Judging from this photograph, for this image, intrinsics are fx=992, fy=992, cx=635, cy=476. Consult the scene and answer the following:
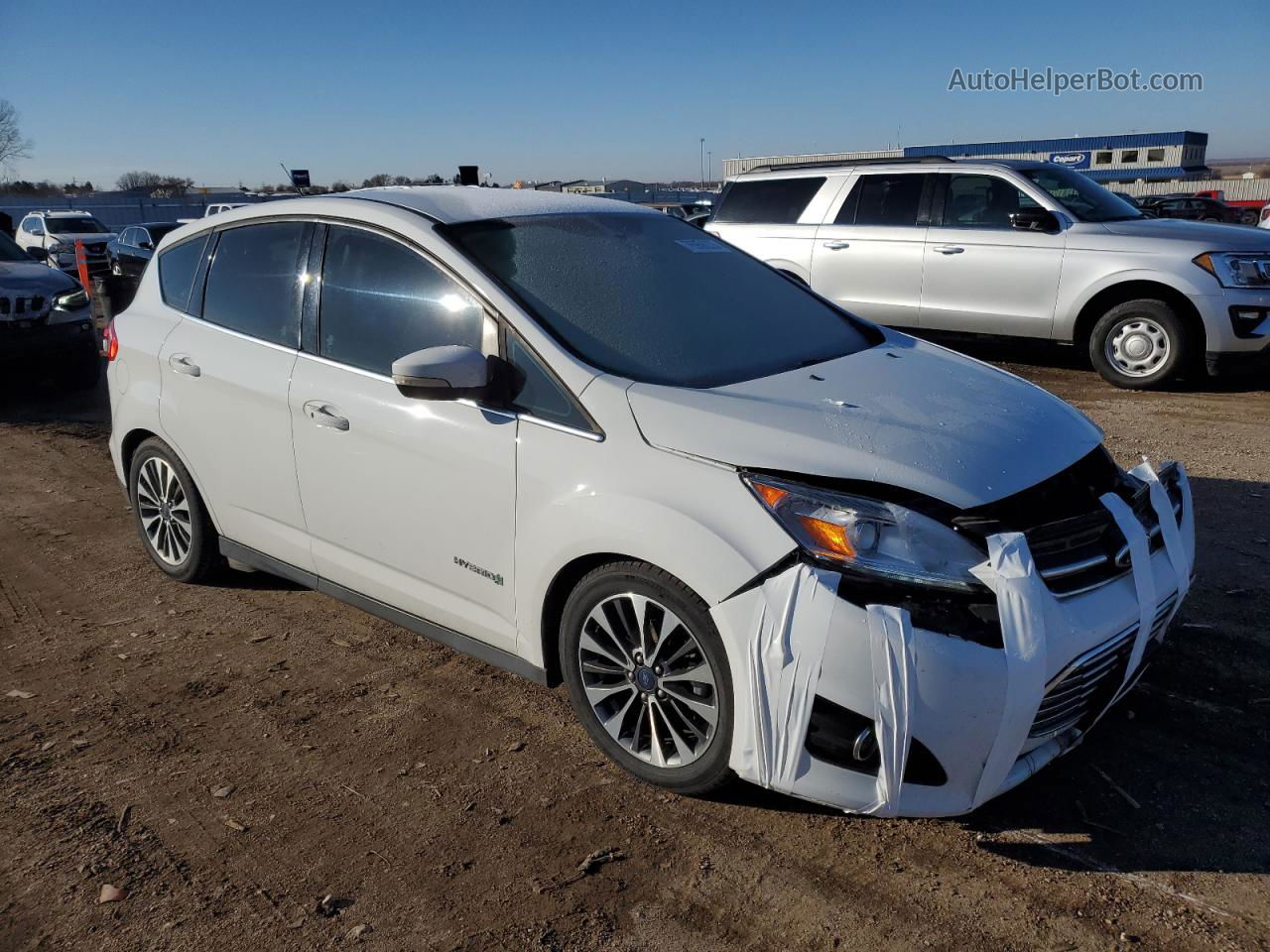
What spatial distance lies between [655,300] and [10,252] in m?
9.39

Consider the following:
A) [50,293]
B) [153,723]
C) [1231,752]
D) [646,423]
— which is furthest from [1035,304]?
[50,293]

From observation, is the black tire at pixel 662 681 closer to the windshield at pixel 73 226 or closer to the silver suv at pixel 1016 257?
the silver suv at pixel 1016 257

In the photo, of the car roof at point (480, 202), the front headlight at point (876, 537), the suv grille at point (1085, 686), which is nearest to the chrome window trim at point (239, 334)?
the car roof at point (480, 202)

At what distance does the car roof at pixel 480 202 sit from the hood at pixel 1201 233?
225 inches

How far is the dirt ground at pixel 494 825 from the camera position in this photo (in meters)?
2.55

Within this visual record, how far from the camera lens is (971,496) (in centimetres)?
270

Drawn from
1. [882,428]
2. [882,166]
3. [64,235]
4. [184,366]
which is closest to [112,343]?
[184,366]

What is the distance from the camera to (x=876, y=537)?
263 cm

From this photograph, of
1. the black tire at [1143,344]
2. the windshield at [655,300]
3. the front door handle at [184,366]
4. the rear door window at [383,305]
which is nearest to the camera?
the windshield at [655,300]

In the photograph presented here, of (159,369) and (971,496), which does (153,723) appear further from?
(971,496)

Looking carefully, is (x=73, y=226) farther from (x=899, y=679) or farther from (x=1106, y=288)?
(x=899, y=679)

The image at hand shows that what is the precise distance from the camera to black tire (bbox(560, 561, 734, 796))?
2.76m

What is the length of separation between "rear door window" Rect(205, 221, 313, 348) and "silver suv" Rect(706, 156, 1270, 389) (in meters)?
6.55

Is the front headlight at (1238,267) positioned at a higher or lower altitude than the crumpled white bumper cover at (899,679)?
higher
